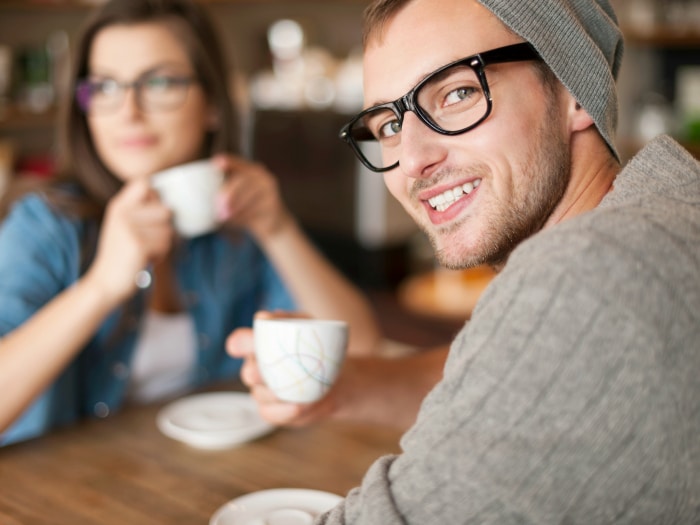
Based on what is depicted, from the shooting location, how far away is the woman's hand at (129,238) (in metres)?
1.30

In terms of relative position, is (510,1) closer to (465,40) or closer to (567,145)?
(465,40)

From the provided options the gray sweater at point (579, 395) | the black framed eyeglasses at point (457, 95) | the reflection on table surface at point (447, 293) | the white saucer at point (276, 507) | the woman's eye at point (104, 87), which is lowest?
the reflection on table surface at point (447, 293)

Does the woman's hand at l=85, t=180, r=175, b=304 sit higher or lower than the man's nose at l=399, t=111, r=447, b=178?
lower

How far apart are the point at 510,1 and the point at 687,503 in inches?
21.8

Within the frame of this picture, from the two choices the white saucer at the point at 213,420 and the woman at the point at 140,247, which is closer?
the white saucer at the point at 213,420

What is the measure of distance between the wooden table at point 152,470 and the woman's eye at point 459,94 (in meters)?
0.48

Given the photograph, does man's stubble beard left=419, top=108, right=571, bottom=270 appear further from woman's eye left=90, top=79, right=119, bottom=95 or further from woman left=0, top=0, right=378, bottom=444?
woman's eye left=90, top=79, right=119, bottom=95

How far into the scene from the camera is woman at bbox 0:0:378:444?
1.31 m

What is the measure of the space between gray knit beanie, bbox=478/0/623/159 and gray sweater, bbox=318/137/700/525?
0.31 m

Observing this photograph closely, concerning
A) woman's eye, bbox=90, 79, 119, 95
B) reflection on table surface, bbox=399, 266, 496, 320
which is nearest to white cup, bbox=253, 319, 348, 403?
woman's eye, bbox=90, 79, 119, 95

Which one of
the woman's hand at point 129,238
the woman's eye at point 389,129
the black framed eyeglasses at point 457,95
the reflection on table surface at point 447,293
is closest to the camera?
the black framed eyeglasses at point 457,95

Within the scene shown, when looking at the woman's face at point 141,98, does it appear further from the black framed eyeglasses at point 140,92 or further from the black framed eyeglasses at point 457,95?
the black framed eyeglasses at point 457,95

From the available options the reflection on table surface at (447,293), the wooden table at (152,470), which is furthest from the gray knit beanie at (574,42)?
the reflection on table surface at (447,293)

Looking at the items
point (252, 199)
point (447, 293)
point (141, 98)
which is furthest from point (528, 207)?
point (447, 293)
